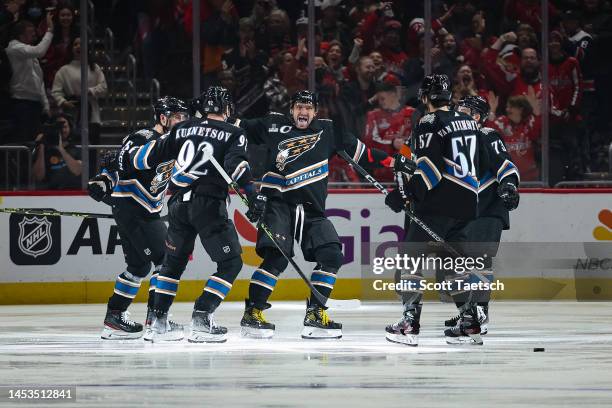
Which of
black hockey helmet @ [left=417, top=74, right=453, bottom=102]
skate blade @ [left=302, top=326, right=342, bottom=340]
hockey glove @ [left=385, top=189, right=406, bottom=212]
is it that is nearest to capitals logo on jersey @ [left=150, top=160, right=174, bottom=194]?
skate blade @ [left=302, top=326, right=342, bottom=340]

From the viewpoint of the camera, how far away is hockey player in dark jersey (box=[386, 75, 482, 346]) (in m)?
8.60

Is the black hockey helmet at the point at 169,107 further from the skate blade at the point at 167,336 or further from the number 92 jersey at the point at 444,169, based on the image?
the number 92 jersey at the point at 444,169

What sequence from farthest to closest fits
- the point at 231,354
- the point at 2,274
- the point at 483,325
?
the point at 2,274, the point at 483,325, the point at 231,354

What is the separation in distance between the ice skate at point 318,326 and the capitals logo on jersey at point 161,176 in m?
1.27

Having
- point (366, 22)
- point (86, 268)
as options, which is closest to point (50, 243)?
point (86, 268)

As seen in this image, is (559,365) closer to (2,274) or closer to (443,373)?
(443,373)

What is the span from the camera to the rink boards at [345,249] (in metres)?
12.2

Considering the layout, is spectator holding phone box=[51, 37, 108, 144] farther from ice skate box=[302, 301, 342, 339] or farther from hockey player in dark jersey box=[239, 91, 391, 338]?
ice skate box=[302, 301, 342, 339]

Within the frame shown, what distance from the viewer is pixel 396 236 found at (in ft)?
41.8

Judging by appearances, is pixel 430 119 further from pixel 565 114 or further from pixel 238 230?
pixel 565 114

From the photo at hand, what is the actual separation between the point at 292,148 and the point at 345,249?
3.51 m

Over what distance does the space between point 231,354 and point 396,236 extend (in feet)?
15.3

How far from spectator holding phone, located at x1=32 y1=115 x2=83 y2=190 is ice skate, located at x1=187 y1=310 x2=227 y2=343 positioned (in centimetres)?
374

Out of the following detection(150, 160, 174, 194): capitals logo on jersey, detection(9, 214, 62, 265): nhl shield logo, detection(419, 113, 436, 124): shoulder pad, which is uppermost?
detection(419, 113, 436, 124): shoulder pad
